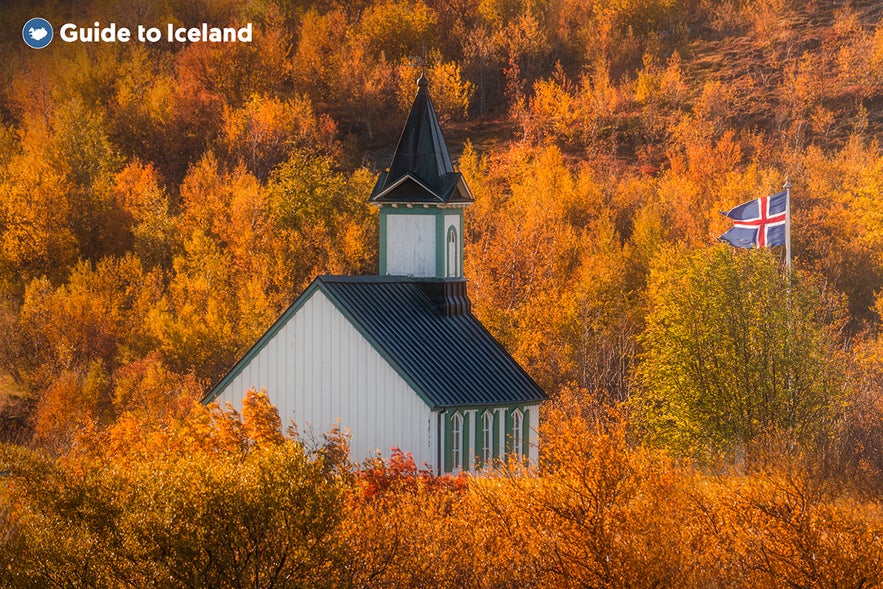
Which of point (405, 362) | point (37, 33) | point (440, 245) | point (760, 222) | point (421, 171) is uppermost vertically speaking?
point (37, 33)

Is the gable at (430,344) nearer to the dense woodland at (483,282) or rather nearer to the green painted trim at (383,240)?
the green painted trim at (383,240)

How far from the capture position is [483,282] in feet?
260

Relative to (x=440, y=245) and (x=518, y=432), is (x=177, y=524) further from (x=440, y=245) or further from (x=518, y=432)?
(x=440, y=245)

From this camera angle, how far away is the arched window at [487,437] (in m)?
47.7

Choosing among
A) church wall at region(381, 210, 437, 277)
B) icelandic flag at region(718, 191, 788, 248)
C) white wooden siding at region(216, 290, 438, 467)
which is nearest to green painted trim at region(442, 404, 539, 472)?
white wooden siding at region(216, 290, 438, 467)

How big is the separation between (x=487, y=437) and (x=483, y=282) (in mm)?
31690

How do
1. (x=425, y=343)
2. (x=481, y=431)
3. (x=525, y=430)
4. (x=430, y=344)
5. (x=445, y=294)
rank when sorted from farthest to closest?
(x=445, y=294) < (x=525, y=430) < (x=430, y=344) < (x=425, y=343) < (x=481, y=431)

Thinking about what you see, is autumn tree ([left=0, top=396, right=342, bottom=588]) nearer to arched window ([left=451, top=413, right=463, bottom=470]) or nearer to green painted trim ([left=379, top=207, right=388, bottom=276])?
arched window ([left=451, top=413, right=463, bottom=470])

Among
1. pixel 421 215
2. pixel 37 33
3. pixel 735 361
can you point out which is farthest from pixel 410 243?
pixel 37 33

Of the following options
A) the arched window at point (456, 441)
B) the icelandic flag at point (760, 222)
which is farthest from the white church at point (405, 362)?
the icelandic flag at point (760, 222)

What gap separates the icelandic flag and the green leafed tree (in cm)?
233

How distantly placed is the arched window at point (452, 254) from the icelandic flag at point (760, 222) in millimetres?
9810

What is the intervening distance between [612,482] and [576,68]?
11998 cm

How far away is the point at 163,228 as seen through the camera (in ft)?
339
